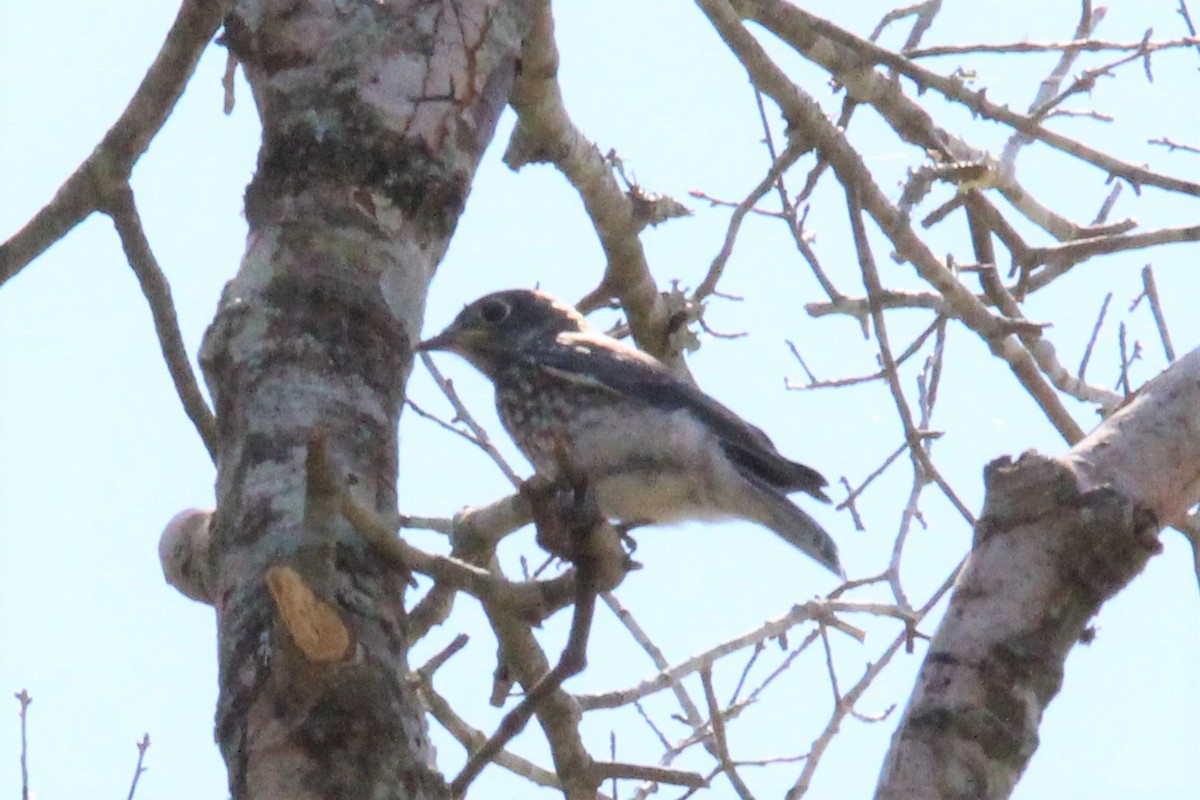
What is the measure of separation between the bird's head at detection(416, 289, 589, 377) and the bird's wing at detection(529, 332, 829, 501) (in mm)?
312

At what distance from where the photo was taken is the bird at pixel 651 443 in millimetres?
4664

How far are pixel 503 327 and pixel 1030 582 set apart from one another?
3.48 m

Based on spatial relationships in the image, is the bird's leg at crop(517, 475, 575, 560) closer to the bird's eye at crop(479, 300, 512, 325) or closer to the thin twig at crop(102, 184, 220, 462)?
the thin twig at crop(102, 184, 220, 462)

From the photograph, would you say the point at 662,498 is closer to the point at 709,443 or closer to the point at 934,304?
the point at 709,443

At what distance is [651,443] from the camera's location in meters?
4.72

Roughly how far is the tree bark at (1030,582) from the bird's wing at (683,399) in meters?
2.20

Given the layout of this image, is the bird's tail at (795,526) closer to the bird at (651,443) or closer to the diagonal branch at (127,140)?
the bird at (651,443)

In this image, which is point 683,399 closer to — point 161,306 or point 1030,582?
point 161,306

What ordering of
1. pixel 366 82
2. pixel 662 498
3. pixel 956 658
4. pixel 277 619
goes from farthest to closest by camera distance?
pixel 662 498, pixel 366 82, pixel 277 619, pixel 956 658

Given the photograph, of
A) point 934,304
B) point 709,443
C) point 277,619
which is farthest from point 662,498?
point 277,619

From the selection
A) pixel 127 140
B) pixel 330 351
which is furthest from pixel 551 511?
pixel 127 140

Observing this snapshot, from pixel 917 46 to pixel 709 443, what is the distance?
4.61 feet

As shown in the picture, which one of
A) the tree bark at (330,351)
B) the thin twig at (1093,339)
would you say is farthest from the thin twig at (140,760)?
the thin twig at (1093,339)

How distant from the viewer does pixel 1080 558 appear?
2289mm
